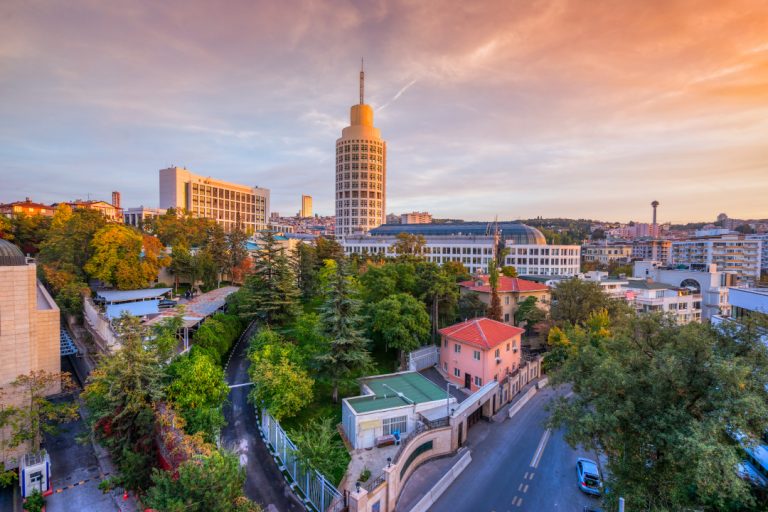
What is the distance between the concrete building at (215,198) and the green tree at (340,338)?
236ft

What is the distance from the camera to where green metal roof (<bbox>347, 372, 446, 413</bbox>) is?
22094 millimetres

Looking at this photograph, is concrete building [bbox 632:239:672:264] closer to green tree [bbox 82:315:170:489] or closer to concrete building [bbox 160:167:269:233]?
concrete building [bbox 160:167:269:233]

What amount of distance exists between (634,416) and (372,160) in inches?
3992

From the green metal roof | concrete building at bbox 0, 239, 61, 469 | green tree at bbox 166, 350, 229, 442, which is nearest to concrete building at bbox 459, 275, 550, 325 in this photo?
the green metal roof

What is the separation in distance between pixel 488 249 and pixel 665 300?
106ft

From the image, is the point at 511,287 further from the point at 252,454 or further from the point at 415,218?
the point at 415,218

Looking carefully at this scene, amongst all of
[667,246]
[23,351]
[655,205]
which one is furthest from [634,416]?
[655,205]

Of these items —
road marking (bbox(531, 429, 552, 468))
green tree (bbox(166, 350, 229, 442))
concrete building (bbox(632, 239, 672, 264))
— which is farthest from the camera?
concrete building (bbox(632, 239, 672, 264))

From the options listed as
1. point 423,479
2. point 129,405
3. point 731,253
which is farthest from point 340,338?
point 731,253

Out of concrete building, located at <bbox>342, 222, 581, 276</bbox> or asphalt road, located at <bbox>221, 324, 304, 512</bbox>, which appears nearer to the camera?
asphalt road, located at <bbox>221, 324, 304, 512</bbox>

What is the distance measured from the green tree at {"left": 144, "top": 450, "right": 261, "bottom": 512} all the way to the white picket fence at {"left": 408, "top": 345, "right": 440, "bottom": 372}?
774 inches

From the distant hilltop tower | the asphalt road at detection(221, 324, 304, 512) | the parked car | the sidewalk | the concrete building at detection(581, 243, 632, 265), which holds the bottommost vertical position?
the sidewalk

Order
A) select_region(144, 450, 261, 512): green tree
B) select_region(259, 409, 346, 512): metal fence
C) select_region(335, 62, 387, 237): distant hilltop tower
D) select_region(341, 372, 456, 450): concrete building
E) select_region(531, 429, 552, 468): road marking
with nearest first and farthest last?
select_region(144, 450, 261, 512): green tree < select_region(259, 409, 346, 512): metal fence < select_region(341, 372, 456, 450): concrete building < select_region(531, 429, 552, 468): road marking < select_region(335, 62, 387, 237): distant hilltop tower

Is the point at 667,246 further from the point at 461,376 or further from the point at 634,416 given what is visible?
the point at 634,416
